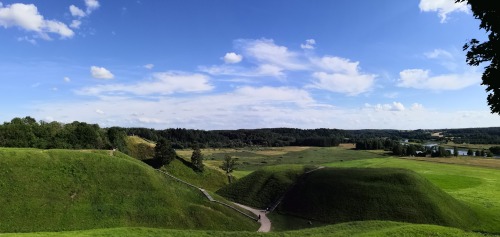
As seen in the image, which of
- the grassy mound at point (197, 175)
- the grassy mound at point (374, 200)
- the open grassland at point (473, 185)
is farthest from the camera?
the grassy mound at point (197, 175)

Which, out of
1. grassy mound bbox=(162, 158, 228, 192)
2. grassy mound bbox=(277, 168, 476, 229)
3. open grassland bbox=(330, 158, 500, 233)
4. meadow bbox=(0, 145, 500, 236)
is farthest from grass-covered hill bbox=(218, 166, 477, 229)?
grassy mound bbox=(162, 158, 228, 192)

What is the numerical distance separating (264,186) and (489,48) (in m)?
69.9

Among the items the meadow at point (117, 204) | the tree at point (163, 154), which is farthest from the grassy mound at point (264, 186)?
the tree at point (163, 154)

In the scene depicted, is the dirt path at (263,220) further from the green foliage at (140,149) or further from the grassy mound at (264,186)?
the green foliage at (140,149)

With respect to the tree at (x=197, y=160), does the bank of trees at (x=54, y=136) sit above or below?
above

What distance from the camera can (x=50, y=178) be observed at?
194 ft

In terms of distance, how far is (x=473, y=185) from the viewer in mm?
100438

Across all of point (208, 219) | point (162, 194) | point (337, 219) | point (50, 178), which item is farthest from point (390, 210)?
point (50, 178)

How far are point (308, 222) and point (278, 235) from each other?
2761 cm

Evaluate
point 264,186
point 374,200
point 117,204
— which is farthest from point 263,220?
point 117,204

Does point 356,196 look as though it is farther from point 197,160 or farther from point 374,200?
point 197,160

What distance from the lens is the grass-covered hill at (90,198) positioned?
5188 centimetres

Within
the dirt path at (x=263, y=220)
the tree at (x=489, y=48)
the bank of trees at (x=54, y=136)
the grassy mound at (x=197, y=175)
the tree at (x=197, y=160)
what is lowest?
the dirt path at (x=263, y=220)

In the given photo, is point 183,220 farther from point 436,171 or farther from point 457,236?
point 436,171
